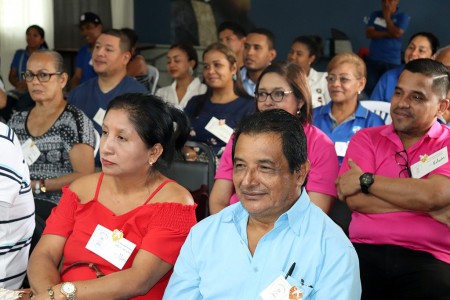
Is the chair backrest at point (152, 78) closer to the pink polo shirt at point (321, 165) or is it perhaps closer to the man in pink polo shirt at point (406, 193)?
the pink polo shirt at point (321, 165)

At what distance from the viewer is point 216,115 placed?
15.4 ft

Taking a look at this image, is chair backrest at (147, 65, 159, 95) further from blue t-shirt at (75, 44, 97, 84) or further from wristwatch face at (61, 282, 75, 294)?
wristwatch face at (61, 282, 75, 294)

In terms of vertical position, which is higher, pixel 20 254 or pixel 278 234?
pixel 278 234

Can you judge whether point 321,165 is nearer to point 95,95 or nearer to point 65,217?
point 65,217

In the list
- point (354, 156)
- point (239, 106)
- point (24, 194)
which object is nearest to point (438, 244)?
point (354, 156)

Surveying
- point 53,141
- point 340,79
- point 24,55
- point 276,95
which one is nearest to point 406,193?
point 276,95

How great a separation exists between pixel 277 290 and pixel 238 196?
303mm

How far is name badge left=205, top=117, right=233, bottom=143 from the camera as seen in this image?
4.52m

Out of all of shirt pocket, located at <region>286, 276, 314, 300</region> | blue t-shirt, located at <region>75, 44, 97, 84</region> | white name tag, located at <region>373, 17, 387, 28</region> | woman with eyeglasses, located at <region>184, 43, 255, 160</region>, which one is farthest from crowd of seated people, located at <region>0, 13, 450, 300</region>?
white name tag, located at <region>373, 17, 387, 28</region>

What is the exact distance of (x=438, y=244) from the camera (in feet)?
8.82

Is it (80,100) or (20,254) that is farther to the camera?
(80,100)

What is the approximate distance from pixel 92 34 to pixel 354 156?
6152mm

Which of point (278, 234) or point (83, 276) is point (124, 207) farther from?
point (278, 234)

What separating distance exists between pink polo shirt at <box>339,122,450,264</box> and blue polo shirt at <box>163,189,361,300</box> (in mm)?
921
